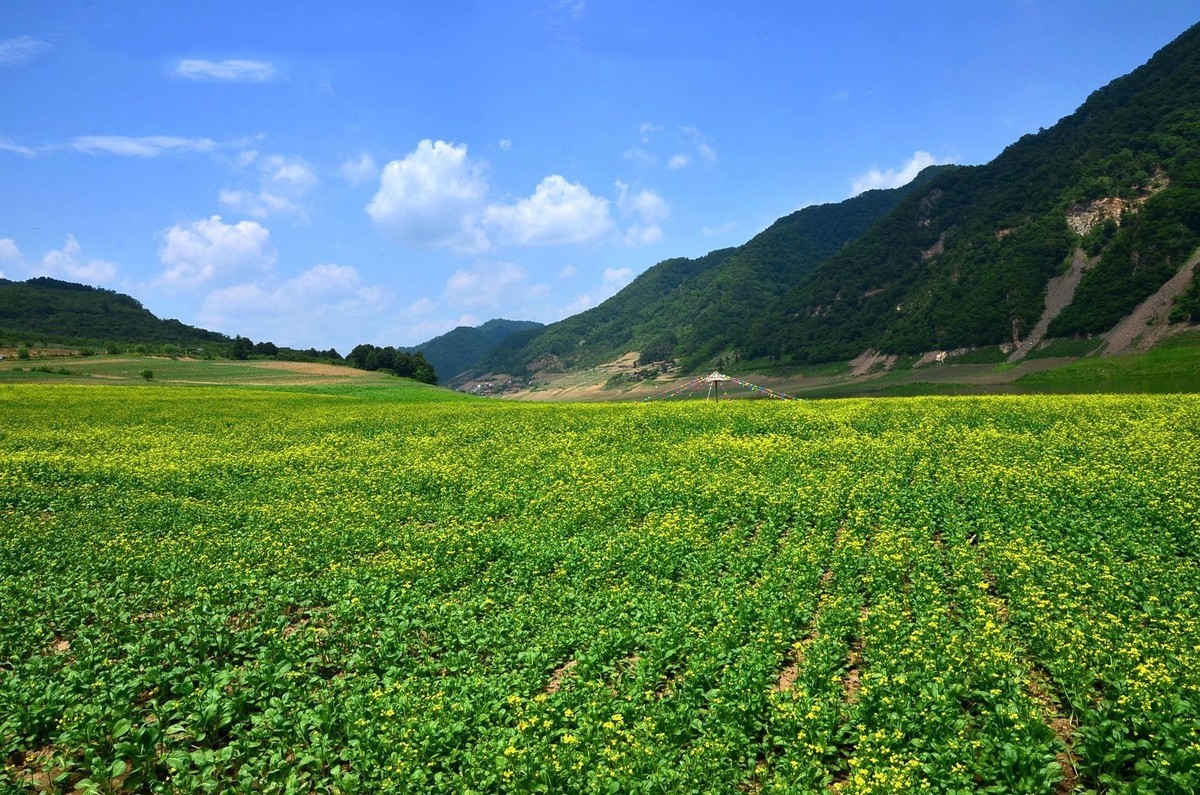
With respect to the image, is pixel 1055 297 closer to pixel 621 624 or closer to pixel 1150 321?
pixel 1150 321

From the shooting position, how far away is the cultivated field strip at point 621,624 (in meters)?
8.35

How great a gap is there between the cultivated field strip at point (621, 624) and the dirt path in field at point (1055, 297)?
5739 inches

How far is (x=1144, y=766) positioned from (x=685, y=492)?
595 inches

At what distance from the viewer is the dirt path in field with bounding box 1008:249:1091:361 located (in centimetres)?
15000

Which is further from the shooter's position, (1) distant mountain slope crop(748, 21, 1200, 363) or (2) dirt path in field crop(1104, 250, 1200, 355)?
(1) distant mountain slope crop(748, 21, 1200, 363)

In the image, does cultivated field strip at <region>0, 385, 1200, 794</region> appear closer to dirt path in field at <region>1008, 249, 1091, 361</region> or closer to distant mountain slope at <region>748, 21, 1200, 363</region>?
dirt path in field at <region>1008, 249, 1091, 361</region>

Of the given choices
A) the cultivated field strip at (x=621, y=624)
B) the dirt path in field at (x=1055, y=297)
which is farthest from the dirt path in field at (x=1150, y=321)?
the cultivated field strip at (x=621, y=624)

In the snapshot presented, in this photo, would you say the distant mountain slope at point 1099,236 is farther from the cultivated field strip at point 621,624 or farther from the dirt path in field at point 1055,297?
the cultivated field strip at point 621,624

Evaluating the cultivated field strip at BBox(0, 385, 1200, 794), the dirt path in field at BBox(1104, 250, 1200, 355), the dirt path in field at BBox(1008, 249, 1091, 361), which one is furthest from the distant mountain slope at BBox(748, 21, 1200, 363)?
the cultivated field strip at BBox(0, 385, 1200, 794)

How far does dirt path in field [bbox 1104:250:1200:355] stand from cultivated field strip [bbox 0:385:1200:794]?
409 feet

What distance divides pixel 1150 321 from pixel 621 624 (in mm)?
157705

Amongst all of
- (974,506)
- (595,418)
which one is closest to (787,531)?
(974,506)

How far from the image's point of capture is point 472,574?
16.1 m

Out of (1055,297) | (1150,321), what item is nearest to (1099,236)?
(1055,297)
